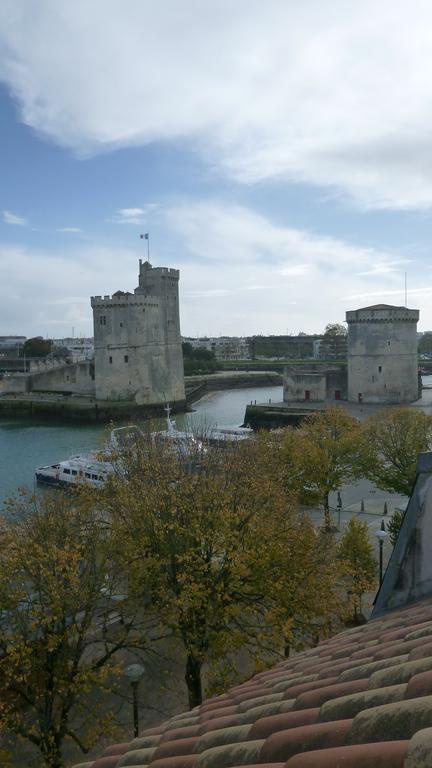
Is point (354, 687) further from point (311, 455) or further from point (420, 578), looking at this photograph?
point (311, 455)

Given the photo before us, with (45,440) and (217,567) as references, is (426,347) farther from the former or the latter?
(217,567)

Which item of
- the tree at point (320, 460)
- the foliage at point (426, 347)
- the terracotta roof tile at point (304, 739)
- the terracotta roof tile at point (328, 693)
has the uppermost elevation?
the foliage at point (426, 347)

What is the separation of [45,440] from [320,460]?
23772mm

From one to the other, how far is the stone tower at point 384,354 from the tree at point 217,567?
30472 mm

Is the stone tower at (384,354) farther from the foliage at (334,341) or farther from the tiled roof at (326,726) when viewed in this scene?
the foliage at (334,341)

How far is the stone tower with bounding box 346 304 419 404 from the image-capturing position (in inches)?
1516

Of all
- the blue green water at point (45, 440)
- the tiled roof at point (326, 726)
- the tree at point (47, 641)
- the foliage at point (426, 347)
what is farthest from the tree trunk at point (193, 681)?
the foliage at point (426, 347)

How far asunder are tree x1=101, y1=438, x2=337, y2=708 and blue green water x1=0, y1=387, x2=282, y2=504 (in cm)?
970

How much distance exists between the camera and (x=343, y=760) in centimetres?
139

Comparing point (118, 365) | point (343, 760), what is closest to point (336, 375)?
point (118, 365)

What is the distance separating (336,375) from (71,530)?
34182 mm

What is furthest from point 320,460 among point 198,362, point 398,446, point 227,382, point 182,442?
point 198,362

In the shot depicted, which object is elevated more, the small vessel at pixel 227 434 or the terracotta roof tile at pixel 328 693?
the terracotta roof tile at pixel 328 693

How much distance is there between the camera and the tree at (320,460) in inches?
613
